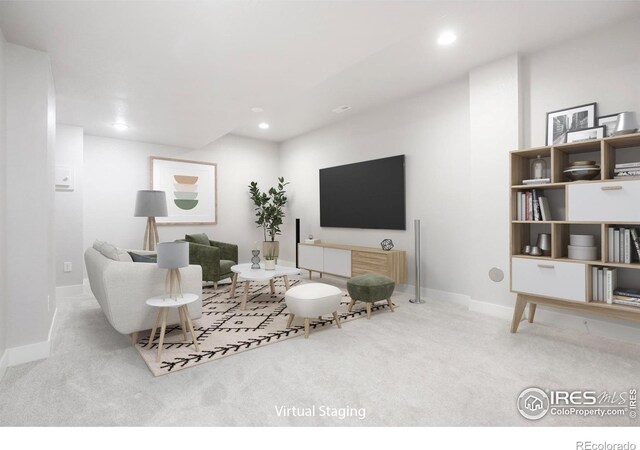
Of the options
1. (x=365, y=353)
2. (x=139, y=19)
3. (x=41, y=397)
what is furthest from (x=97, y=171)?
(x=365, y=353)

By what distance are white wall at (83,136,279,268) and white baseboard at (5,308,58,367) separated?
302cm

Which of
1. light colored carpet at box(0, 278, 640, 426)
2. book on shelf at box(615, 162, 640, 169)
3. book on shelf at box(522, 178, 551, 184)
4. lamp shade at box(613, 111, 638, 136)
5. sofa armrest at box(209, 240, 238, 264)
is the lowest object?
light colored carpet at box(0, 278, 640, 426)

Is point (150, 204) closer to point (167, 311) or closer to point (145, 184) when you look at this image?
point (145, 184)

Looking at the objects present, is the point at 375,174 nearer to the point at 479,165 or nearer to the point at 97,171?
the point at 479,165

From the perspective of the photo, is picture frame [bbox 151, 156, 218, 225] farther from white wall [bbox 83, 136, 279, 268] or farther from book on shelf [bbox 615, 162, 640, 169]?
book on shelf [bbox 615, 162, 640, 169]

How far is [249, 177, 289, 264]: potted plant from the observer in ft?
22.0

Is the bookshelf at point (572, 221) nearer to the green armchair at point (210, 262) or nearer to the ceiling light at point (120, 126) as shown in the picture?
the green armchair at point (210, 262)

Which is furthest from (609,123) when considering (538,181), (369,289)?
(369,289)

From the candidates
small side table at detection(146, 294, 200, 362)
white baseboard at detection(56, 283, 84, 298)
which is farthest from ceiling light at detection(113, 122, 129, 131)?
small side table at detection(146, 294, 200, 362)

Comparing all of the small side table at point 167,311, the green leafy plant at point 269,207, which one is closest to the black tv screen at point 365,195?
the green leafy plant at point 269,207

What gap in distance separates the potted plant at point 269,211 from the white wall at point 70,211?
9.64 ft

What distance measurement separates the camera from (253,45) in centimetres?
265

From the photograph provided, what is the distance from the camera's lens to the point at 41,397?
2.03m
